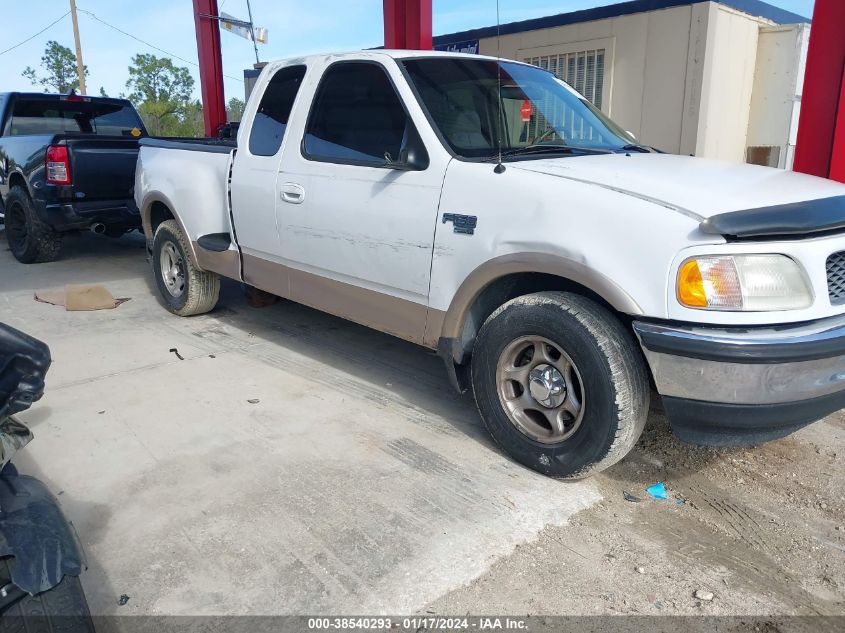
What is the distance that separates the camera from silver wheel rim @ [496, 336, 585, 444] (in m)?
3.03

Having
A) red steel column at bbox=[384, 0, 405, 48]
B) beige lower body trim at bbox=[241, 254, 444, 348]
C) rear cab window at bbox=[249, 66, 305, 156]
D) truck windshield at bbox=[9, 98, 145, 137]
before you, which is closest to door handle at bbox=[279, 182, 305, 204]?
rear cab window at bbox=[249, 66, 305, 156]

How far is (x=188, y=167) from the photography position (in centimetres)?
532

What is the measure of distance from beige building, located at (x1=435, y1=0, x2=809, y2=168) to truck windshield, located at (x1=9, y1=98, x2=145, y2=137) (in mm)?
5576

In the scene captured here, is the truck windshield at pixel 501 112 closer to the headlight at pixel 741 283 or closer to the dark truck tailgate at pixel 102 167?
the headlight at pixel 741 283

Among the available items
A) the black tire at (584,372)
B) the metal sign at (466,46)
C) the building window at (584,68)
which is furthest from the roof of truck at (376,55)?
the metal sign at (466,46)

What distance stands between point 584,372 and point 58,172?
681cm

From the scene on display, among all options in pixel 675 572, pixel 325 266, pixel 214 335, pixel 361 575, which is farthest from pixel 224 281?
pixel 675 572

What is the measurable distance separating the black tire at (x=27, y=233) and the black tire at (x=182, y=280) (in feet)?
9.27

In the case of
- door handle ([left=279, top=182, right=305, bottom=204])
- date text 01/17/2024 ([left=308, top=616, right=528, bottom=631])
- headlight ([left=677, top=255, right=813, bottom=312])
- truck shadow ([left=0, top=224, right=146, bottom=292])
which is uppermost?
door handle ([left=279, top=182, right=305, bottom=204])

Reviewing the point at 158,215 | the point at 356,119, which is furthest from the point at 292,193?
the point at 158,215

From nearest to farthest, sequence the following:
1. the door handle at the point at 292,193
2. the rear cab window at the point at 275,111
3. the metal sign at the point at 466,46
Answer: the door handle at the point at 292,193 < the rear cab window at the point at 275,111 < the metal sign at the point at 466,46

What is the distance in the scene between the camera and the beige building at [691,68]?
9.83 meters

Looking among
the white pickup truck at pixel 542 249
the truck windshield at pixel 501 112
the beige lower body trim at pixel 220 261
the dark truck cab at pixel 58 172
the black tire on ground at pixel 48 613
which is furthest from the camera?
the dark truck cab at pixel 58 172

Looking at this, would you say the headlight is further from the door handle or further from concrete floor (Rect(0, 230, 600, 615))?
the door handle
